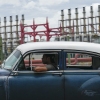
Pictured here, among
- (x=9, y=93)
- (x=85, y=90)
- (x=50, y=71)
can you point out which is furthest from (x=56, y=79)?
(x=9, y=93)

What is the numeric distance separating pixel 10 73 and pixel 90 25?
2323 inches

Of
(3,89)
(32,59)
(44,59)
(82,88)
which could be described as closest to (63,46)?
(44,59)

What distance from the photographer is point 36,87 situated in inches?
189

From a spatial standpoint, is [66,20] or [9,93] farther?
[66,20]

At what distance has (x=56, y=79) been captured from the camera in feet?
15.8

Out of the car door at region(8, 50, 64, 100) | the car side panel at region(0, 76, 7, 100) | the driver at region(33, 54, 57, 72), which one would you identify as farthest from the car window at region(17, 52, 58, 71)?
the car side panel at region(0, 76, 7, 100)

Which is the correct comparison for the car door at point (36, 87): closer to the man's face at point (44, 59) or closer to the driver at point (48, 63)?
the driver at point (48, 63)

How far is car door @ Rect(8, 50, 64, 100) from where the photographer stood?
4801 millimetres

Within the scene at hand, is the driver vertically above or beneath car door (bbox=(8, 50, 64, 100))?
above

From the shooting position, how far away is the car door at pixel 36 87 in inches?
189

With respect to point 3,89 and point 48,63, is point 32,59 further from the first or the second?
point 3,89

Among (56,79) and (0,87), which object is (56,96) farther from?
(0,87)

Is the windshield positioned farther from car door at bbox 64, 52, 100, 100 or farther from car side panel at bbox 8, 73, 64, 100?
car door at bbox 64, 52, 100, 100

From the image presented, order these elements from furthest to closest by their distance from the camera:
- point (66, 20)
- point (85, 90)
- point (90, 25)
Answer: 1. point (66, 20)
2. point (90, 25)
3. point (85, 90)
